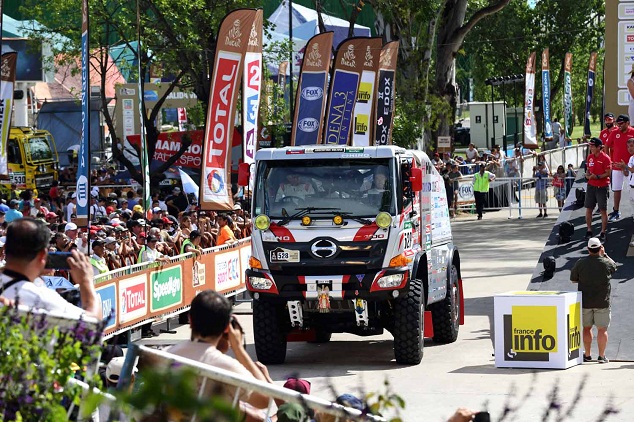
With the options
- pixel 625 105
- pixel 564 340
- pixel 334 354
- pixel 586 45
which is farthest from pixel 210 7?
pixel 586 45

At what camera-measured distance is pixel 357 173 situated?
1584cm

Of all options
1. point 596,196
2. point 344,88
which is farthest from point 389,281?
point 344,88

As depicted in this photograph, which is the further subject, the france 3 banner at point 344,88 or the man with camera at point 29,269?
the france 3 banner at point 344,88

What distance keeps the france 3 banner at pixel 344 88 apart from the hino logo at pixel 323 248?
13.8 m

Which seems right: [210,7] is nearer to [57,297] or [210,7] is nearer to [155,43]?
[155,43]

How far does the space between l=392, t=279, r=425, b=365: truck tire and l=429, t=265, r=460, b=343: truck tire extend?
1750mm

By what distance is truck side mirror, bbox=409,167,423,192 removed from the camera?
51.8ft

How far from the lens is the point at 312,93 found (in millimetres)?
28953

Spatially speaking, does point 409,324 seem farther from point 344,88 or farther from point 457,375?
point 344,88

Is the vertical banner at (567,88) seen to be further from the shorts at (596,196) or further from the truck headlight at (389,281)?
the truck headlight at (389,281)

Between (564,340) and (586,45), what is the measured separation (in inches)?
2522

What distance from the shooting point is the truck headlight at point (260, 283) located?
15765mm

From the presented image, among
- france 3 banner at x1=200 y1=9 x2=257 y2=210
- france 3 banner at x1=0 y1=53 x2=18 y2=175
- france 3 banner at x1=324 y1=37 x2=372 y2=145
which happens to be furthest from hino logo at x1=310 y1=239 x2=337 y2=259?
france 3 banner at x1=324 y1=37 x2=372 y2=145

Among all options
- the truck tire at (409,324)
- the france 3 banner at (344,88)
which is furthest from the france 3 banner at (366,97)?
the truck tire at (409,324)
